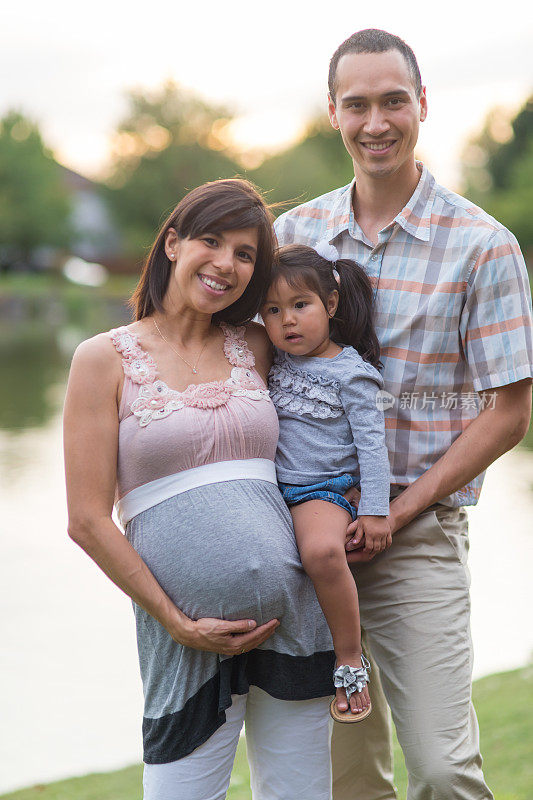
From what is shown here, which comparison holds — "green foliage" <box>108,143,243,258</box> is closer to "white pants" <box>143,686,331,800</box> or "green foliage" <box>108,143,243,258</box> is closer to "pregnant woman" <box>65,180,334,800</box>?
"pregnant woman" <box>65,180,334,800</box>

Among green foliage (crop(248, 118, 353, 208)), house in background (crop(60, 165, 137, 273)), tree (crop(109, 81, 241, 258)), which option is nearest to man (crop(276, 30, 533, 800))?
green foliage (crop(248, 118, 353, 208))

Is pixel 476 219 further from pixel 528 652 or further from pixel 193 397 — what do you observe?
pixel 528 652

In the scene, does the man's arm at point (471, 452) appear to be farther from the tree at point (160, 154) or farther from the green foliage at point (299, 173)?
the tree at point (160, 154)

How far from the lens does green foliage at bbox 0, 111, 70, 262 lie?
3572cm

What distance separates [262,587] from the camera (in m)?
2.21

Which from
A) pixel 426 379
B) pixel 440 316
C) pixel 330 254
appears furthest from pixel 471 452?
pixel 330 254

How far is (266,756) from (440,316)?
127 cm

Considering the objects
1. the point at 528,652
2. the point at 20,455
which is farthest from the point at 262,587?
the point at 20,455

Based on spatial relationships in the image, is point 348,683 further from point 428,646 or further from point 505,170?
point 505,170

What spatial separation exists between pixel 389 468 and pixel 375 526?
19cm

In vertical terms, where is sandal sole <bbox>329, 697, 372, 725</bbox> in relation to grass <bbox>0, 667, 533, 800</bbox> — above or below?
above

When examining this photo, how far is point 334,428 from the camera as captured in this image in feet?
8.25

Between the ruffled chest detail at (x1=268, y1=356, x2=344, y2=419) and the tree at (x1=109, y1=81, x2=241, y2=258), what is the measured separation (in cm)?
4123

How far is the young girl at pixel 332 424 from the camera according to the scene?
7.71ft
